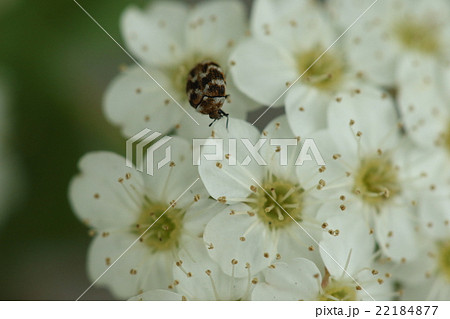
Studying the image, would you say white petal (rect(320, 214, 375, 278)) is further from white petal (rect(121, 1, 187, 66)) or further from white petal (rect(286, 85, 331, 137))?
white petal (rect(121, 1, 187, 66))

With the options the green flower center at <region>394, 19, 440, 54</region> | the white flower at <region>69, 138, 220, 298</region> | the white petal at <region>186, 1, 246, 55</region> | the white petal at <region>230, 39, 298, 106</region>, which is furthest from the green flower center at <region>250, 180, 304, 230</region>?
the green flower center at <region>394, 19, 440, 54</region>

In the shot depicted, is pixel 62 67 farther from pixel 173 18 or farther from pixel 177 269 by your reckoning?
pixel 177 269

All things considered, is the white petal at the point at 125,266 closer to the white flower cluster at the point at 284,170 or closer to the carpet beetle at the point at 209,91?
the white flower cluster at the point at 284,170

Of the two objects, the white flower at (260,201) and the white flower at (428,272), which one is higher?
the white flower at (260,201)

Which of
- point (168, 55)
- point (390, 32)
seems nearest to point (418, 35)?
point (390, 32)

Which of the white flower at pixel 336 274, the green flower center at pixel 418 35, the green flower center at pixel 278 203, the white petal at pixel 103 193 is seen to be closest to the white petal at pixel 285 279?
the white flower at pixel 336 274

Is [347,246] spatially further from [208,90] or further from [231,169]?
[208,90]
